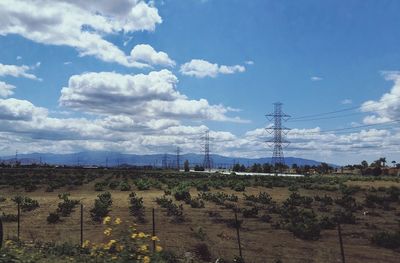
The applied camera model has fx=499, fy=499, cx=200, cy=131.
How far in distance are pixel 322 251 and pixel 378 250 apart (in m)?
3.15

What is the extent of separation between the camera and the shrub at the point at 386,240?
27.1m

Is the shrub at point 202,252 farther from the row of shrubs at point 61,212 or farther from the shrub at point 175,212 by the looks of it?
the row of shrubs at point 61,212

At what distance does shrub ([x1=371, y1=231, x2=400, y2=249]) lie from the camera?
1066 inches

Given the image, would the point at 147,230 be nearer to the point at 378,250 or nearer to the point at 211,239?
the point at 211,239

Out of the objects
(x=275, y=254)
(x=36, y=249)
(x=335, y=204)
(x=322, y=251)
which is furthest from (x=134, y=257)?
(x=335, y=204)

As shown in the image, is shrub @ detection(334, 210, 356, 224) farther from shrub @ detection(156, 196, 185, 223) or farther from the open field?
shrub @ detection(156, 196, 185, 223)

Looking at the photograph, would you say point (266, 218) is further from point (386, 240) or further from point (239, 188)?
point (239, 188)

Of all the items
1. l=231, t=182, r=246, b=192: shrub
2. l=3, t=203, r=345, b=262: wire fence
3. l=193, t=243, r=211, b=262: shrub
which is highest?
l=231, t=182, r=246, b=192: shrub

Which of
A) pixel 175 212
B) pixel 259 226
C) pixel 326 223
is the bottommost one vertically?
pixel 259 226

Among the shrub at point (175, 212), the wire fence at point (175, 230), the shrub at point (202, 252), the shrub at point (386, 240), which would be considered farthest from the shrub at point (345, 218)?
the shrub at point (202, 252)

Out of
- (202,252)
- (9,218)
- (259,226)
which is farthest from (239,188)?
(202,252)

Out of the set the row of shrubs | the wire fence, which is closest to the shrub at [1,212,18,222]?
the wire fence

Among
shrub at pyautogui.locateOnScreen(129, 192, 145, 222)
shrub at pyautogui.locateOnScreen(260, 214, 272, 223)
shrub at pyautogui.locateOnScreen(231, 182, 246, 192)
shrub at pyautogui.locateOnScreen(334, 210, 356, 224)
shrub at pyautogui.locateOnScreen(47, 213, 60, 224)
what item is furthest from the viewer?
shrub at pyautogui.locateOnScreen(231, 182, 246, 192)

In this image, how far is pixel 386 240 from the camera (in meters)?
27.4
